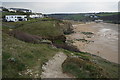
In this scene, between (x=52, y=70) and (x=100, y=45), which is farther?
(x=100, y=45)

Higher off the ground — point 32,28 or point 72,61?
point 32,28

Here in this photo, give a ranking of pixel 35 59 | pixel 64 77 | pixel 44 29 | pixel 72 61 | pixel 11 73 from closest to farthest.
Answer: pixel 11 73 → pixel 64 77 → pixel 72 61 → pixel 35 59 → pixel 44 29

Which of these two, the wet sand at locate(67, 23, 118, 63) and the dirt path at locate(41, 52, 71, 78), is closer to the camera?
the dirt path at locate(41, 52, 71, 78)

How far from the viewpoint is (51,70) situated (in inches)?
438

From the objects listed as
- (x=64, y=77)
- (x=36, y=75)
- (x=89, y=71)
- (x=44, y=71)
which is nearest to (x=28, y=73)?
(x=36, y=75)

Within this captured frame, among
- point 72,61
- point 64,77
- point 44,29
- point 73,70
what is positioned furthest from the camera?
point 44,29

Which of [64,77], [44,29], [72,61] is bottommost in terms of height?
[64,77]

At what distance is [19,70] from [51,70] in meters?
2.34

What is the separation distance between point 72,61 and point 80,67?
87cm

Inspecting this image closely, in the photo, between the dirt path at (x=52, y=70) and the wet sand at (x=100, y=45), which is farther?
the wet sand at (x=100, y=45)

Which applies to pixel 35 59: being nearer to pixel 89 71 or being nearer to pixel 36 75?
pixel 36 75

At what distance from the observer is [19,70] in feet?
32.8

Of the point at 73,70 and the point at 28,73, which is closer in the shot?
the point at 28,73

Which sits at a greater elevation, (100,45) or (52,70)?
(52,70)
